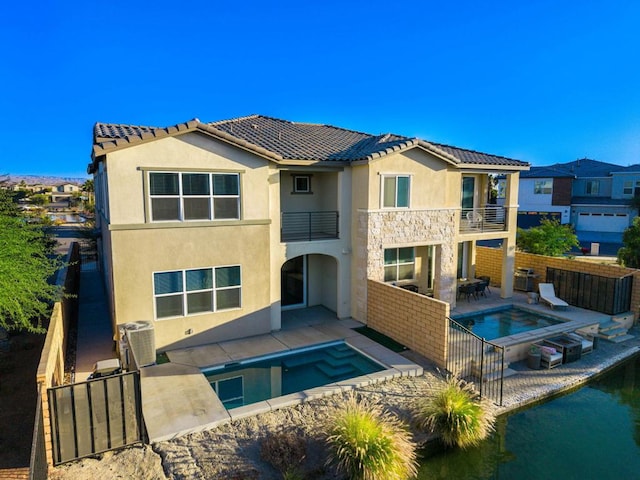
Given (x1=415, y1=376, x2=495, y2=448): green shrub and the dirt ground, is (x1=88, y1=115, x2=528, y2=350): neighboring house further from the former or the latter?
(x1=415, y1=376, x2=495, y2=448): green shrub

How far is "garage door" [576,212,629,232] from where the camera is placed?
148ft

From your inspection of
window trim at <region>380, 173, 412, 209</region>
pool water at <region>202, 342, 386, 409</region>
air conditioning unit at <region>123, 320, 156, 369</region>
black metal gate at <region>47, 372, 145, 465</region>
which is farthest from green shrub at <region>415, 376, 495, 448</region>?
window trim at <region>380, 173, 412, 209</region>

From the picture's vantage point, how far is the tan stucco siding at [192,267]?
501 inches

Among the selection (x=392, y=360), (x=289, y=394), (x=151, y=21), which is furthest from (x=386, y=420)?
(x=151, y=21)

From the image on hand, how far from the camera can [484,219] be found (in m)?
20.4

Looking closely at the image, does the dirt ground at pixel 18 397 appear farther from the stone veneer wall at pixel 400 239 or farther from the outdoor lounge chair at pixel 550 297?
the outdoor lounge chair at pixel 550 297

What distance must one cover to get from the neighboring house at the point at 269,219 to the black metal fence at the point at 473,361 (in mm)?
4391

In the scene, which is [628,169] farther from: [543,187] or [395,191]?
[395,191]

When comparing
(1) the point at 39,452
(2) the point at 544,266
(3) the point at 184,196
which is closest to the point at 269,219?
(3) the point at 184,196

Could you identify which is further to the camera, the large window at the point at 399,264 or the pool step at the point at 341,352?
the large window at the point at 399,264

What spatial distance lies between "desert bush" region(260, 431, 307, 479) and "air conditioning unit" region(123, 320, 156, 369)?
17.5ft

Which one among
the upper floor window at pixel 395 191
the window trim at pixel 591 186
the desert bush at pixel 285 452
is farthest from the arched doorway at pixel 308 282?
the window trim at pixel 591 186

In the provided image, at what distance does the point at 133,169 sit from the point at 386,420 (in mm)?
9860

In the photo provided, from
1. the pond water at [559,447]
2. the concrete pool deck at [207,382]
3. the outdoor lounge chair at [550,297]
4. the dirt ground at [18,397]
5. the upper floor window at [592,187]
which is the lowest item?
the pond water at [559,447]
